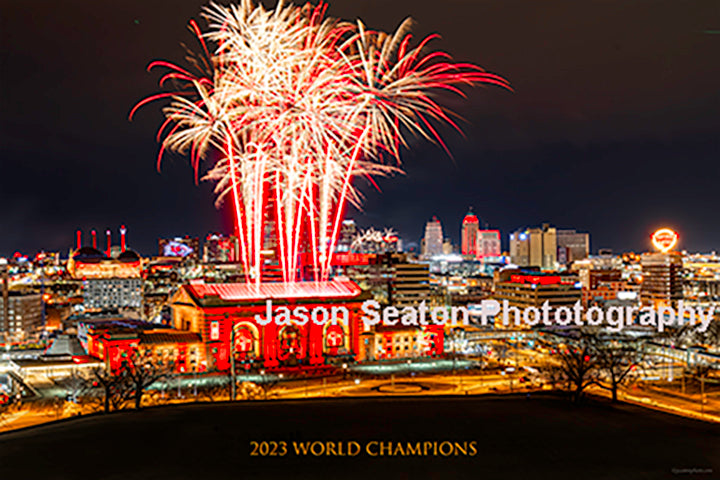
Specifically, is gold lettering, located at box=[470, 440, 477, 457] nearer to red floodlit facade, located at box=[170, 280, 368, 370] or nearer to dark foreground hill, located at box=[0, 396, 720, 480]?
dark foreground hill, located at box=[0, 396, 720, 480]

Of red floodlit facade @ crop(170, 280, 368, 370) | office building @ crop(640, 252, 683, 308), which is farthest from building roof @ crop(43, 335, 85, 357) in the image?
office building @ crop(640, 252, 683, 308)

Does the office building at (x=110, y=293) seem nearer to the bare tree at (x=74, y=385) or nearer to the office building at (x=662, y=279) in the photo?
the bare tree at (x=74, y=385)

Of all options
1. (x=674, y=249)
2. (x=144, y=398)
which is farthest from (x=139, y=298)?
(x=674, y=249)

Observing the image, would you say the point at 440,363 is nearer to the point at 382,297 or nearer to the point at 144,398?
the point at 144,398

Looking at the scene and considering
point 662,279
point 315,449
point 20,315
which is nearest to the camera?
point 315,449

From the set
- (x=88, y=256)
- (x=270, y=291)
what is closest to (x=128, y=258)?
(x=88, y=256)

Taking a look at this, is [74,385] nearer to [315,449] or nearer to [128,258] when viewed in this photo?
[315,449]

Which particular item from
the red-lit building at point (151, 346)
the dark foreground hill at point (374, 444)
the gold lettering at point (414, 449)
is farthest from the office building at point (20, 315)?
the gold lettering at point (414, 449)
